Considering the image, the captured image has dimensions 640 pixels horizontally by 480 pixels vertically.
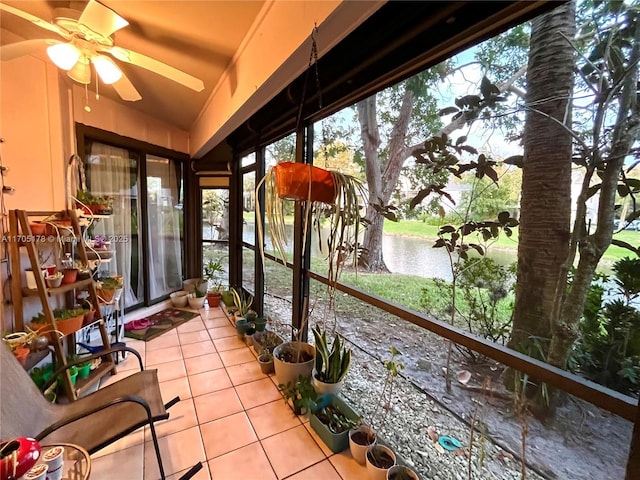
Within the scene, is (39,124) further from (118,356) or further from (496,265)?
(496,265)

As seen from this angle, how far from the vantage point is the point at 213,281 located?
4.32 m

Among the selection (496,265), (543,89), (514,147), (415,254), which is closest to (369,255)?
(415,254)

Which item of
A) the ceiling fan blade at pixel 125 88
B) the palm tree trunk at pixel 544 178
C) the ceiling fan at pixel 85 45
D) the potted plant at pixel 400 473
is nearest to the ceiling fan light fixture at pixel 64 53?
the ceiling fan at pixel 85 45

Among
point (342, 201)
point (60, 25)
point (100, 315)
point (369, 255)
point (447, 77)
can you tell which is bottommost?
point (100, 315)

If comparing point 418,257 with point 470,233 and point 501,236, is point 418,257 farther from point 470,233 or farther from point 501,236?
point 501,236

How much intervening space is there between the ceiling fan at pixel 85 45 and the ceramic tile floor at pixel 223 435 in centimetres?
220

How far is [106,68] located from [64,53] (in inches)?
8.0

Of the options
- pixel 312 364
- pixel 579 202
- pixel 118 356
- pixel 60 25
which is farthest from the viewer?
pixel 118 356

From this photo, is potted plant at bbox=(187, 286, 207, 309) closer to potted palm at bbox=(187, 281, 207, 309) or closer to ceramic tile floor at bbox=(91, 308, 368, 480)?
potted palm at bbox=(187, 281, 207, 309)

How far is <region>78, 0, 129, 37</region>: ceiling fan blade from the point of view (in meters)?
1.27

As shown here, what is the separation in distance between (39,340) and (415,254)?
244 cm

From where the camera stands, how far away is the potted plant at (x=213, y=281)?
4039 millimetres

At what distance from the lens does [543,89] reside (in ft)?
3.10

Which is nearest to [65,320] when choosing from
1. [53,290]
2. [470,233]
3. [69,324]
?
[69,324]
